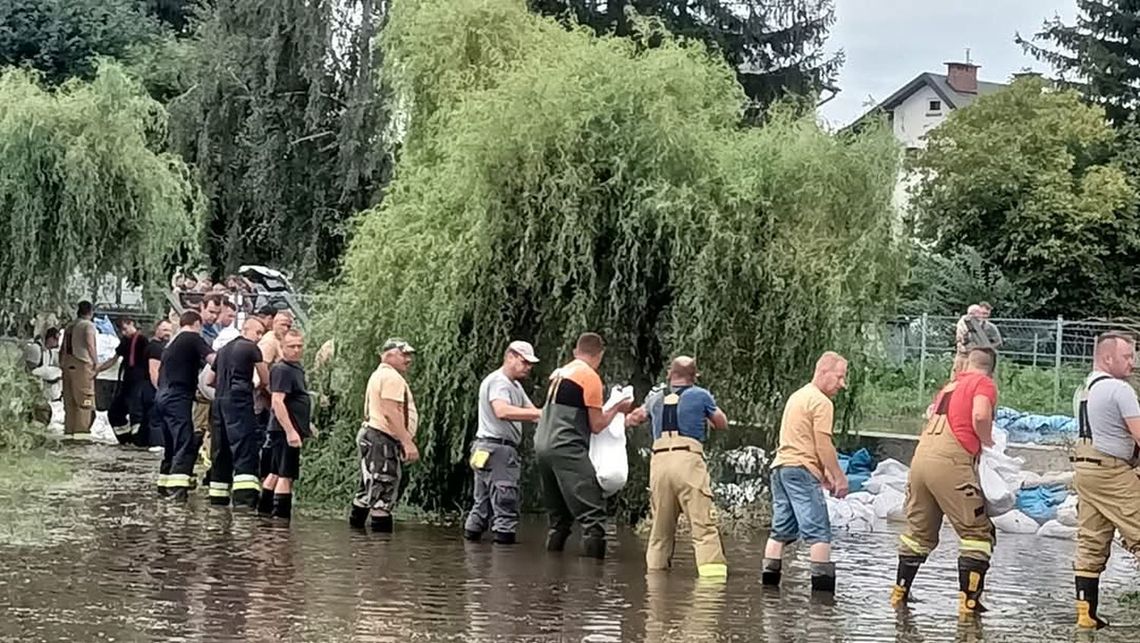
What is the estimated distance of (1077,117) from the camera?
1660 inches

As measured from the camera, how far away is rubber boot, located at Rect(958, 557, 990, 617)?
11250mm

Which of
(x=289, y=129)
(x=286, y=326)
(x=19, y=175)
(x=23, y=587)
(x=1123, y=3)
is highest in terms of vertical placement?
(x=1123, y=3)

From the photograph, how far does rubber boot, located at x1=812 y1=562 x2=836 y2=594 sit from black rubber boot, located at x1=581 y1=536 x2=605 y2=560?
206 centimetres

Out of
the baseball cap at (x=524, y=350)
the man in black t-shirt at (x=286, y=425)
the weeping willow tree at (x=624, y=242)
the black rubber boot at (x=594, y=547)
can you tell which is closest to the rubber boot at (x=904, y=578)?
the black rubber boot at (x=594, y=547)

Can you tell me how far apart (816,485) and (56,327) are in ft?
46.1

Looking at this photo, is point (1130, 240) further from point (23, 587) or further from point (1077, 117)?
point (23, 587)

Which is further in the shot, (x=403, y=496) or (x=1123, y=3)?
(x=1123, y=3)

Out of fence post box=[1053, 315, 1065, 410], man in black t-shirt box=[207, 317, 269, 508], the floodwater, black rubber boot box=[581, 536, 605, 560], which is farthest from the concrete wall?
black rubber boot box=[581, 536, 605, 560]

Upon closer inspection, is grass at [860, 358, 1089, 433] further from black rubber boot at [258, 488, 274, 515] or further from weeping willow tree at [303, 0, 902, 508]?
black rubber boot at [258, 488, 274, 515]

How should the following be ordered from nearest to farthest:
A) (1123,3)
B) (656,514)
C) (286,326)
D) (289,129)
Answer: (656,514)
(286,326)
(289,129)
(1123,3)

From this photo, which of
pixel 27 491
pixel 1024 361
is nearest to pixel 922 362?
pixel 1024 361

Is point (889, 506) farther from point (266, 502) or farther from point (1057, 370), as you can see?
point (1057, 370)

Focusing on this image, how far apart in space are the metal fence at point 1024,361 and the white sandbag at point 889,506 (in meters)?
6.92

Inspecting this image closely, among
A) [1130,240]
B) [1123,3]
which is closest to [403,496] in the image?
[1130,240]
